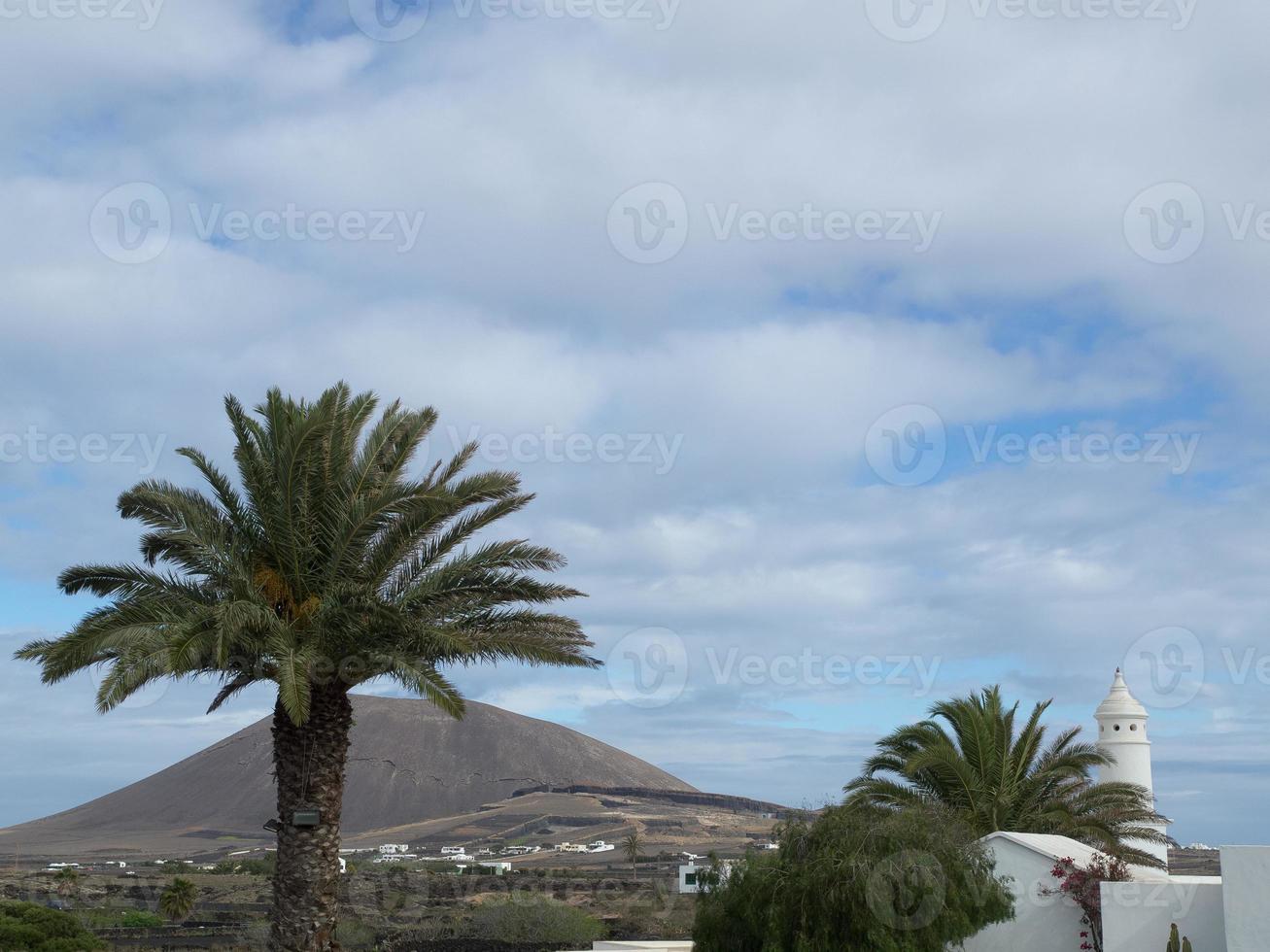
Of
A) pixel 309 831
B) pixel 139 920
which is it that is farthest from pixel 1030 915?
pixel 139 920

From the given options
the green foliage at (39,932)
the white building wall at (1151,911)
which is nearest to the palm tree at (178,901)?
the green foliage at (39,932)

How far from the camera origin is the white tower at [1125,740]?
34500 millimetres

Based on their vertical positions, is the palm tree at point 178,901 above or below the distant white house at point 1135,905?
below

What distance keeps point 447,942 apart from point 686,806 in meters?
112

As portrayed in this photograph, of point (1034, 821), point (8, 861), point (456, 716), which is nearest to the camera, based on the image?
point (456, 716)

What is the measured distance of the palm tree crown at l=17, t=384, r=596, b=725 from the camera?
18.3 meters

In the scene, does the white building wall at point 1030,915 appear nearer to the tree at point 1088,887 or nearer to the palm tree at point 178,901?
the tree at point 1088,887

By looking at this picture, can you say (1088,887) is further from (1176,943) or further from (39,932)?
(39,932)

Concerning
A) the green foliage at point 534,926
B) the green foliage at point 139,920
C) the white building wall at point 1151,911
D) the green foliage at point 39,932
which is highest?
the white building wall at point 1151,911

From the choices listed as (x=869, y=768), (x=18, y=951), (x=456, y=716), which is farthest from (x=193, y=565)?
(x=869, y=768)

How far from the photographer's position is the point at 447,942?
29.4 m

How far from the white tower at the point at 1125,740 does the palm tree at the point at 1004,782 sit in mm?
5195

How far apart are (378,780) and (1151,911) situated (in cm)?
15112

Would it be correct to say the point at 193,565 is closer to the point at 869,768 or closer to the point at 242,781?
the point at 869,768
